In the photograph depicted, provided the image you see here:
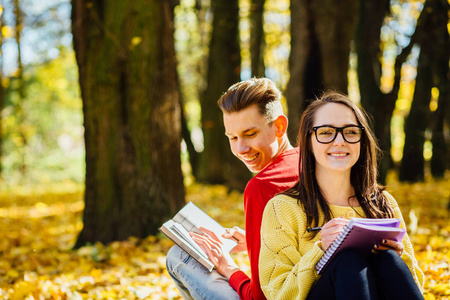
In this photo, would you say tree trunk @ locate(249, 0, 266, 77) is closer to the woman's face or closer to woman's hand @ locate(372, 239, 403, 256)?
the woman's face

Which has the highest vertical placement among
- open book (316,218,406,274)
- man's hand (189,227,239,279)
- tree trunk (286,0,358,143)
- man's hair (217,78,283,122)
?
tree trunk (286,0,358,143)

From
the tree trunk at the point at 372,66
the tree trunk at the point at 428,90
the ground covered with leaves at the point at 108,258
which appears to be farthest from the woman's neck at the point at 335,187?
the tree trunk at the point at 428,90

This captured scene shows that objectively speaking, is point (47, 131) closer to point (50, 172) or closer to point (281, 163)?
point (50, 172)

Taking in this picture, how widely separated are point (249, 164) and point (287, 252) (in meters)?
0.84

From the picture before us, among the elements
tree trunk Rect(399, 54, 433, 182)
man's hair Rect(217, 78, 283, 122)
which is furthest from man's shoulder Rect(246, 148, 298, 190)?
tree trunk Rect(399, 54, 433, 182)

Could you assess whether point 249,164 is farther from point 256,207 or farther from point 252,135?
point 256,207

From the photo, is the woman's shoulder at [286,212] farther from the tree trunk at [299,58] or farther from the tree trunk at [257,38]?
the tree trunk at [257,38]

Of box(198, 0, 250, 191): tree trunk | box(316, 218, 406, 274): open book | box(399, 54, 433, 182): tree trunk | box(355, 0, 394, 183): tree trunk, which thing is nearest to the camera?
box(316, 218, 406, 274): open book

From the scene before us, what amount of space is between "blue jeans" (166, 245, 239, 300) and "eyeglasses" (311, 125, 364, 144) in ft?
3.20

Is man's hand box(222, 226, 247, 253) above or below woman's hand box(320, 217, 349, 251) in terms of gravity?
below

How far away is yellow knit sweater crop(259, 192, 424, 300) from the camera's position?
6.57 feet

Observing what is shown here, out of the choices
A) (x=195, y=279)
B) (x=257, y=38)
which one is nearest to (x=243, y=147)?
(x=195, y=279)

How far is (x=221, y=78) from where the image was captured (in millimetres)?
10133

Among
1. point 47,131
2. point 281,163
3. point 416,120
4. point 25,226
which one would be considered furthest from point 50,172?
point 281,163
